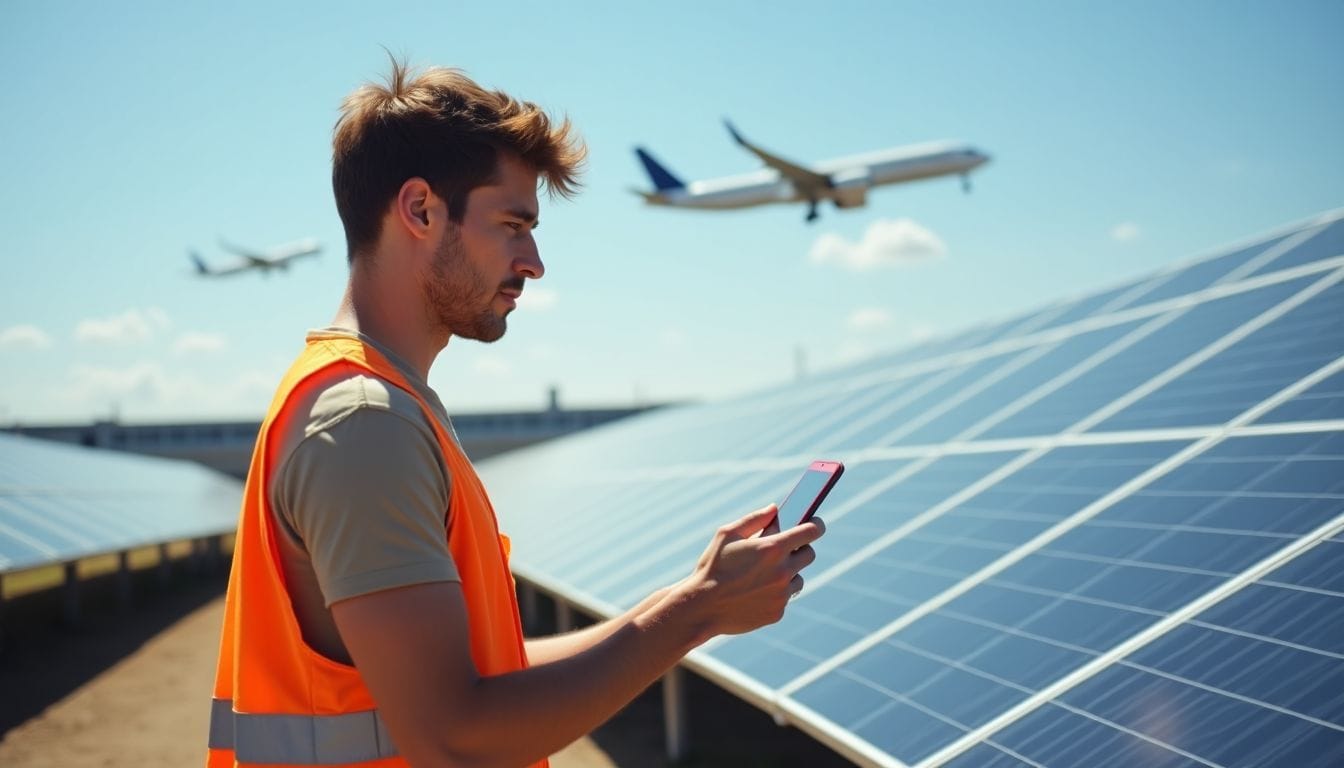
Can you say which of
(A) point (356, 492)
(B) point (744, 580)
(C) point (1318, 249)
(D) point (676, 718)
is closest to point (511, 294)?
(A) point (356, 492)

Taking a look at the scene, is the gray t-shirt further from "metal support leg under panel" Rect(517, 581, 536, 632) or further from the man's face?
"metal support leg under panel" Rect(517, 581, 536, 632)

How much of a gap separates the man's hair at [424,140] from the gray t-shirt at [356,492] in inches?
14.9

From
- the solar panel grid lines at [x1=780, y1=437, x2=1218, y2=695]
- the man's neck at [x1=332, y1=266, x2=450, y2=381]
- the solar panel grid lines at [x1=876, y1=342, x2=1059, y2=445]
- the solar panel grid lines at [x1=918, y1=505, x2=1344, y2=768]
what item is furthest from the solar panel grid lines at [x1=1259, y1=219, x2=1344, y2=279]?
the man's neck at [x1=332, y1=266, x2=450, y2=381]

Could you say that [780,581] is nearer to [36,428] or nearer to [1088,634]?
[1088,634]

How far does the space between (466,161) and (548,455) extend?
1054 inches

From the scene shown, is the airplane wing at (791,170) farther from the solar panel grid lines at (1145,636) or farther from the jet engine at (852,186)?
the solar panel grid lines at (1145,636)

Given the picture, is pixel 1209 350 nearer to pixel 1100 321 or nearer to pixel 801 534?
pixel 1100 321

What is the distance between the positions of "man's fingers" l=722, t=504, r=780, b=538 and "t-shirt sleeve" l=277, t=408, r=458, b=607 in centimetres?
A: 62

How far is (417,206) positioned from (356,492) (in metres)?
0.57

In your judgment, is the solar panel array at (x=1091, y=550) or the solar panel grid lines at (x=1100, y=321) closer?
the solar panel array at (x=1091, y=550)

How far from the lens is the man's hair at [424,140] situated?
6.11ft

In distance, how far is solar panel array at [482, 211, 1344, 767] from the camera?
151 inches

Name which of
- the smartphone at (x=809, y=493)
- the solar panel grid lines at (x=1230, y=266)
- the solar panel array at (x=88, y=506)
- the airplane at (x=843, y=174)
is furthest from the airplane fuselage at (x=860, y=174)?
the smartphone at (x=809, y=493)

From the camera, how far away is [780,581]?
6.29 ft
